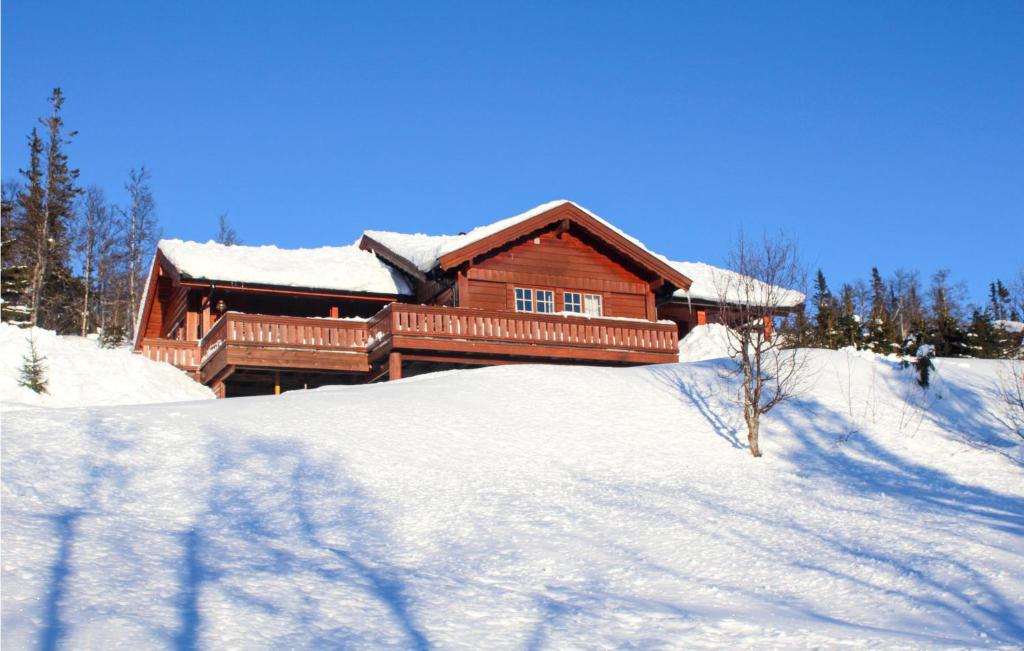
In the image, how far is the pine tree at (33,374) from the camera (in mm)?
23125

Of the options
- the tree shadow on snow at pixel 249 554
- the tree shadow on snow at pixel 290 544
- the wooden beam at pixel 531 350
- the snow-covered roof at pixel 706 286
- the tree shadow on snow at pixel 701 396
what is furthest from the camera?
the snow-covered roof at pixel 706 286

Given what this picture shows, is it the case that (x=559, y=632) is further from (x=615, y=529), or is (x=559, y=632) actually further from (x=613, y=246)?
(x=613, y=246)

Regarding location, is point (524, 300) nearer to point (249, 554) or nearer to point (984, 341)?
point (984, 341)

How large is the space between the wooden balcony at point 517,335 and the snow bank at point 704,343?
299 cm

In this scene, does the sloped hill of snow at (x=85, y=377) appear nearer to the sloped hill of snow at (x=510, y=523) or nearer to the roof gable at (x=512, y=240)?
the sloped hill of snow at (x=510, y=523)

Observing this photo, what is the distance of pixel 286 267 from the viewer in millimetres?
29219

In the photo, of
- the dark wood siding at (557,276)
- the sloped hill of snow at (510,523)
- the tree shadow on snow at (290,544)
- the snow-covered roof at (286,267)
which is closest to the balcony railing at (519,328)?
the dark wood siding at (557,276)

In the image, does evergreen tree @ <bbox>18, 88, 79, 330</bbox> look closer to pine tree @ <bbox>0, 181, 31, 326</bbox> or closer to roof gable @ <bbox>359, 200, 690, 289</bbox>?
pine tree @ <bbox>0, 181, 31, 326</bbox>

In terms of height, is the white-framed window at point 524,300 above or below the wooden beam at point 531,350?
above

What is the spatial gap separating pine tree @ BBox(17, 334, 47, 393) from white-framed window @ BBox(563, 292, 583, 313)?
45.7ft

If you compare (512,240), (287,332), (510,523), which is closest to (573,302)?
(512,240)

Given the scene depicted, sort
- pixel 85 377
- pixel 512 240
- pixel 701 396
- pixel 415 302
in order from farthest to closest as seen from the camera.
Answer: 1. pixel 415 302
2. pixel 512 240
3. pixel 85 377
4. pixel 701 396

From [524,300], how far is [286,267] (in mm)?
6750

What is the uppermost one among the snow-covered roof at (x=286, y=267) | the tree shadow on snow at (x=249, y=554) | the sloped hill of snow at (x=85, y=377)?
the snow-covered roof at (x=286, y=267)
